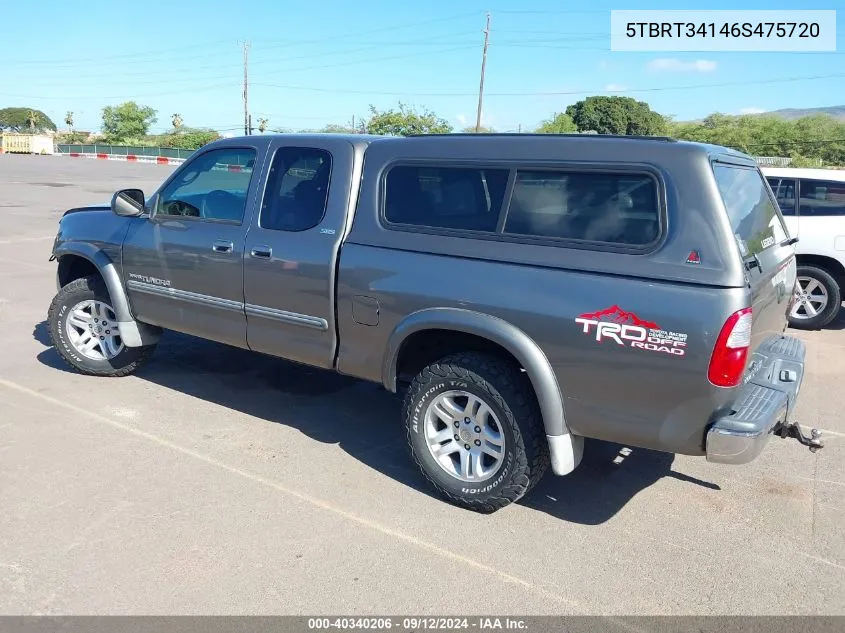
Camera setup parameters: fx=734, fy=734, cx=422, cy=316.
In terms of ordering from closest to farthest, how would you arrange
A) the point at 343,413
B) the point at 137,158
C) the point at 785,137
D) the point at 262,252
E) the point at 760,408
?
the point at 760,408, the point at 262,252, the point at 343,413, the point at 785,137, the point at 137,158

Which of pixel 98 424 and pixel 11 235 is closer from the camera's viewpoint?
pixel 98 424

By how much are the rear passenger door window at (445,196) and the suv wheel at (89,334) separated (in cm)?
273

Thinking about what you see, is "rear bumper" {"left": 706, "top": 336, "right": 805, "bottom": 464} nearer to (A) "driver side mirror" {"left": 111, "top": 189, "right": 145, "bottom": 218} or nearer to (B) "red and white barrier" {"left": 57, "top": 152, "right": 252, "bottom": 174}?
(A) "driver side mirror" {"left": 111, "top": 189, "right": 145, "bottom": 218}

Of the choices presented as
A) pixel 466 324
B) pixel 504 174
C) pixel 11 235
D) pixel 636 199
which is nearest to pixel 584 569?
pixel 466 324

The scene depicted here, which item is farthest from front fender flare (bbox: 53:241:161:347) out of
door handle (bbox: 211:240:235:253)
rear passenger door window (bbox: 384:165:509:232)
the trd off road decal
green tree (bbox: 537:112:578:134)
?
green tree (bbox: 537:112:578:134)

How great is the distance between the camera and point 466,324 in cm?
370

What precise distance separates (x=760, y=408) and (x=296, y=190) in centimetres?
292

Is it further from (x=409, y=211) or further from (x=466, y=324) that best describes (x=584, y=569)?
(x=409, y=211)

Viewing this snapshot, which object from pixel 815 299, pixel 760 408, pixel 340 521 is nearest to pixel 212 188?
pixel 340 521

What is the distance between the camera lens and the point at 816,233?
826 cm

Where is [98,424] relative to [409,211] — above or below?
below

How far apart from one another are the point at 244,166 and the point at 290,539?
255cm

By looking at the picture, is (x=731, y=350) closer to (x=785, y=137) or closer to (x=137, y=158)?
(x=785, y=137)

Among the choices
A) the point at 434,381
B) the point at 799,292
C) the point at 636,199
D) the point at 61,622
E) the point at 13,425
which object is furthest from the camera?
the point at 799,292
